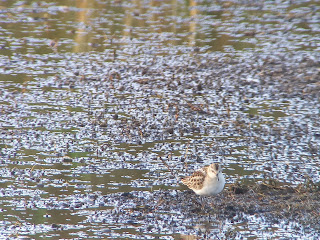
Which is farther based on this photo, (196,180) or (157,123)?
(157,123)

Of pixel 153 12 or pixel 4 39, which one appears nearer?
pixel 4 39

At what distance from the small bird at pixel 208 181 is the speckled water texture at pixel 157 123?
Result: 0.69ft

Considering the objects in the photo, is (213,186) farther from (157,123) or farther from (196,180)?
(157,123)

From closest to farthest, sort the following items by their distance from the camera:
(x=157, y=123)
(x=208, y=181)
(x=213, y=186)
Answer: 1. (x=208, y=181)
2. (x=213, y=186)
3. (x=157, y=123)

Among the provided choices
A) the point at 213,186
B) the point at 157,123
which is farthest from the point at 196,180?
the point at 157,123

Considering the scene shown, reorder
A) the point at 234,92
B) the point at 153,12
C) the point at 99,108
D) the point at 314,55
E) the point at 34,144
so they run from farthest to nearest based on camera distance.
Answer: the point at 153,12
the point at 314,55
the point at 234,92
the point at 99,108
the point at 34,144

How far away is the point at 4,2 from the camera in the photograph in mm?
24438

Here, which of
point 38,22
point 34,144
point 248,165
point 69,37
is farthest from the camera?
point 38,22

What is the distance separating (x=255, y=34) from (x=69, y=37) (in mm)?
5807

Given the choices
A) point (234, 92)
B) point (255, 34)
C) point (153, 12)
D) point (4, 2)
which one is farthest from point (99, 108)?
point (4, 2)

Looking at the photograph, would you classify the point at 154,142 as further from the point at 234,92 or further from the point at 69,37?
the point at 69,37

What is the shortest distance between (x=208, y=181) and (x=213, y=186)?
0.15 metres

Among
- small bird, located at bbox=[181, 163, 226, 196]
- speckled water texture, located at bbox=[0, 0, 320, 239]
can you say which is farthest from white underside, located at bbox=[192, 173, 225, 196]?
speckled water texture, located at bbox=[0, 0, 320, 239]

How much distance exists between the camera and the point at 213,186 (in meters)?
8.57
